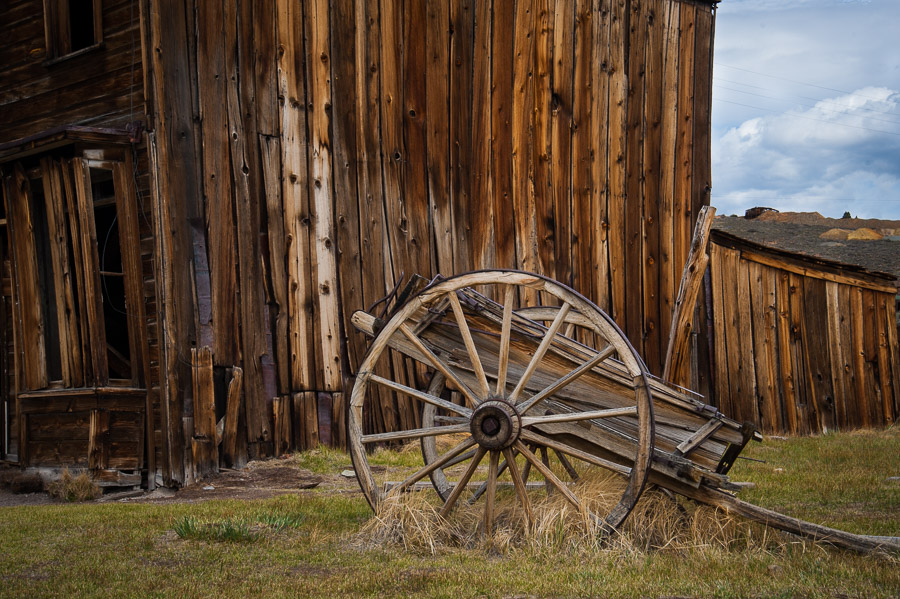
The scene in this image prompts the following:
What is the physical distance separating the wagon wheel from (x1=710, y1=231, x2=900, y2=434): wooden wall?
21.8 feet

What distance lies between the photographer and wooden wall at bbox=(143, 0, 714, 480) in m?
8.08

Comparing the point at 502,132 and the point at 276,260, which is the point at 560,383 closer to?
the point at 276,260

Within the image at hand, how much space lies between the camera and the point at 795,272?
11062mm

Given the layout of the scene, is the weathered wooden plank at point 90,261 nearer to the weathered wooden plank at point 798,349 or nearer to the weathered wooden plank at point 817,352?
the weathered wooden plank at point 798,349

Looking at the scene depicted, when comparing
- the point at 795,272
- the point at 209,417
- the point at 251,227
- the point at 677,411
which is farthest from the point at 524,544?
the point at 795,272

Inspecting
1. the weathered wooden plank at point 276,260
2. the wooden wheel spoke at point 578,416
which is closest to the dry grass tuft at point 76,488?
the weathered wooden plank at point 276,260

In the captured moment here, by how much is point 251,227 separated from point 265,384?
5.19 feet

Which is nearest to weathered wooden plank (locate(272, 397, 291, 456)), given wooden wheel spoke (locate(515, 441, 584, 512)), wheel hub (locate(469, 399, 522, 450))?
wheel hub (locate(469, 399, 522, 450))

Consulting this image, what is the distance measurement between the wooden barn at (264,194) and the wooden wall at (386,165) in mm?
25

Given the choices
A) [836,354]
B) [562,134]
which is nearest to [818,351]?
[836,354]

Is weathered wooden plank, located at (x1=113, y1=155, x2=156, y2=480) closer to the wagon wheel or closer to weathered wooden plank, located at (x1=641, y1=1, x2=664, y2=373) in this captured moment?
the wagon wheel

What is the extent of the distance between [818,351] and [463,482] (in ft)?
26.1

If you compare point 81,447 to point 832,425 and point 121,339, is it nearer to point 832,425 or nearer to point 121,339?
point 121,339

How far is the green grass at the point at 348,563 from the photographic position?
3.71 metres
